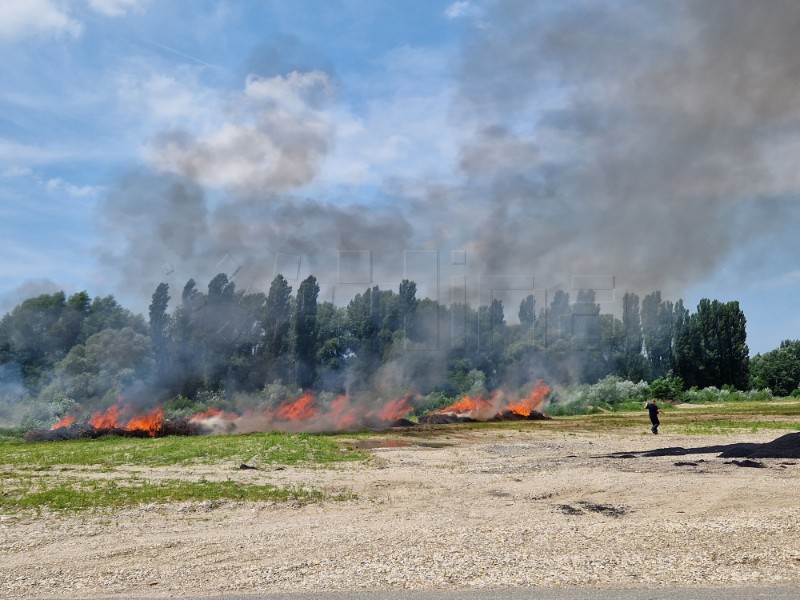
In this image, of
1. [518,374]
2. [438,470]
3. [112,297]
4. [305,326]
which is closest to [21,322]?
[112,297]

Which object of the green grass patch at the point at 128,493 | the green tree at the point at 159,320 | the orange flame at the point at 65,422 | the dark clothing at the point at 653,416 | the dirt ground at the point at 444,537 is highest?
the green tree at the point at 159,320

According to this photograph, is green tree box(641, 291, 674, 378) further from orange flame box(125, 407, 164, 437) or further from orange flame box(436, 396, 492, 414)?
orange flame box(125, 407, 164, 437)

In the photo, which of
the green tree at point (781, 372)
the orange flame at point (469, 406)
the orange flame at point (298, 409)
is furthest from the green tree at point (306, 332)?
the green tree at point (781, 372)

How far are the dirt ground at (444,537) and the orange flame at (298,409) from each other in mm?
31200

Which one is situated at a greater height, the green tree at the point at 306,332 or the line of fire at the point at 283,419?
the green tree at the point at 306,332

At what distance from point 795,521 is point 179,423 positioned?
4378 cm

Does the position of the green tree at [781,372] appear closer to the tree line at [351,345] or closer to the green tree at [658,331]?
the tree line at [351,345]

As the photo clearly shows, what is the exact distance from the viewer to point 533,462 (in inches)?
1005

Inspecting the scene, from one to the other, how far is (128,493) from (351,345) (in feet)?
186

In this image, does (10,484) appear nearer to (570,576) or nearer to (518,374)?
(570,576)

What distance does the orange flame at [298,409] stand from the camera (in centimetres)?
5316

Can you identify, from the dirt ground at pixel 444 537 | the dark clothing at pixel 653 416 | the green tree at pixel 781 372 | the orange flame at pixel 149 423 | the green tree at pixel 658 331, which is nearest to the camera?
the dirt ground at pixel 444 537

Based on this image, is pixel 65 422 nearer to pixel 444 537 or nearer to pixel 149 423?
pixel 149 423

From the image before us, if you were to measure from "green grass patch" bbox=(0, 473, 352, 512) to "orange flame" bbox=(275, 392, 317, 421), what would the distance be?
31781mm
